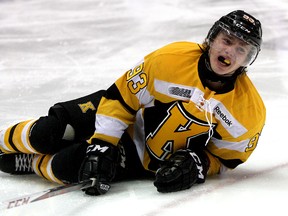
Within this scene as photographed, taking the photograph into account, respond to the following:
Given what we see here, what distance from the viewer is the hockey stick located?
1.72m

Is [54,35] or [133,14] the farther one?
[133,14]

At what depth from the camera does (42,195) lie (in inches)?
70.3

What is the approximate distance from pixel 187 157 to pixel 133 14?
3.00 m

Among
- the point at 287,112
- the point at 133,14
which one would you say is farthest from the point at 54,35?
the point at 287,112

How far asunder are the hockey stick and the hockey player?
0.03 meters

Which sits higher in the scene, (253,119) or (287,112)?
(253,119)

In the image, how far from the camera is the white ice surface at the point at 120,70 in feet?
5.95

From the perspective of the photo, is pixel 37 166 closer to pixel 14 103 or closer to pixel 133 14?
pixel 14 103

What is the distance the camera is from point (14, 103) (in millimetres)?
3021

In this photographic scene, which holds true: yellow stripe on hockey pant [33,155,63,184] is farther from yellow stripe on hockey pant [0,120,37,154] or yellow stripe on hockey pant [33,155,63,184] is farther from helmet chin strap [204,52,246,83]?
helmet chin strap [204,52,246,83]

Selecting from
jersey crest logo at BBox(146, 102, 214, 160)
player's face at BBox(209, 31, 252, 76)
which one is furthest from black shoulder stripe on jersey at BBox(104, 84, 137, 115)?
player's face at BBox(209, 31, 252, 76)

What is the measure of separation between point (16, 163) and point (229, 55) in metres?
0.86

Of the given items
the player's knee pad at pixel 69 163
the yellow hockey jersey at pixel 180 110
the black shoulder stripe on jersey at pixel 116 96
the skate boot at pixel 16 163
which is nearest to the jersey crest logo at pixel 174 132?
the yellow hockey jersey at pixel 180 110

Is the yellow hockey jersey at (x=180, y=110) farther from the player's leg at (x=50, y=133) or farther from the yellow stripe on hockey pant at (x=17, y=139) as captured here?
the yellow stripe on hockey pant at (x=17, y=139)
